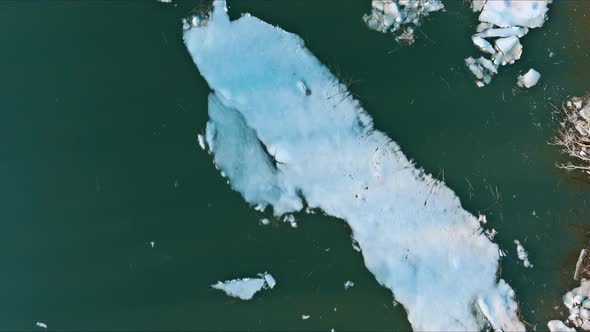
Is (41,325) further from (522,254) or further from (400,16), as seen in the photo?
(522,254)

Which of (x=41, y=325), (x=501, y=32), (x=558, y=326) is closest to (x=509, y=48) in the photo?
(x=501, y=32)

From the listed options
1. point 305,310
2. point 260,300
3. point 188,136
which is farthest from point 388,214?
point 188,136

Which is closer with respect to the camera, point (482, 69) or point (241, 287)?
point (241, 287)

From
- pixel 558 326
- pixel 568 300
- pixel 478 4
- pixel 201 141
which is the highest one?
pixel 201 141

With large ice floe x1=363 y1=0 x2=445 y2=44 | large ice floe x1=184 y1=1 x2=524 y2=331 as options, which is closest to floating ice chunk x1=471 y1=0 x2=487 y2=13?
large ice floe x1=363 y1=0 x2=445 y2=44

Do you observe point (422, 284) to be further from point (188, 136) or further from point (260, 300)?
point (188, 136)

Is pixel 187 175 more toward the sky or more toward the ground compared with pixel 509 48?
more toward the sky
